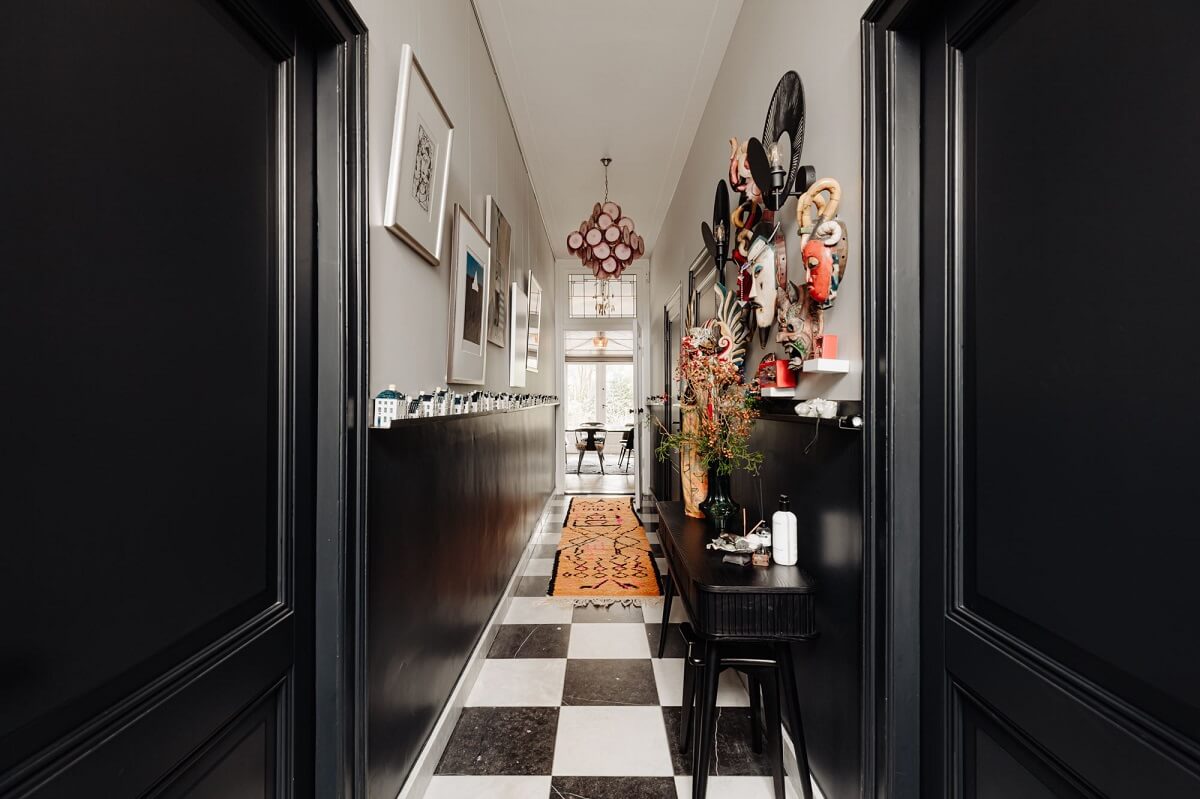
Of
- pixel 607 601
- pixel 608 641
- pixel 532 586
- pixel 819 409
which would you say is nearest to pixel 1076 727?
pixel 819 409

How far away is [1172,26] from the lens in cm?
67

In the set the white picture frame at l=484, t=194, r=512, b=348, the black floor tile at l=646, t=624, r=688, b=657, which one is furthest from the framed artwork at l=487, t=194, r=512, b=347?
the black floor tile at l=646, t=624, r=688, b=657

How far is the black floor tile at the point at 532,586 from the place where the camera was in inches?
132

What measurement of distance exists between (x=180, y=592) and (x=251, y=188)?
749 mm

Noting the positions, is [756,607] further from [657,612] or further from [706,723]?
[657,612]

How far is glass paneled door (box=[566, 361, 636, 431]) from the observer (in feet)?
39.5

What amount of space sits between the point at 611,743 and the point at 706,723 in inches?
21.8

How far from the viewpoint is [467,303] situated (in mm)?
2227

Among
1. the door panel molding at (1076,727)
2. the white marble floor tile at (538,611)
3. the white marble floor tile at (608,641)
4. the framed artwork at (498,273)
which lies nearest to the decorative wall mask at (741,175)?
the framed artwork at (498,273)

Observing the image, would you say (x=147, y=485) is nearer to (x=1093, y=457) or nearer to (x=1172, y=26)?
(x=1093, y=457)

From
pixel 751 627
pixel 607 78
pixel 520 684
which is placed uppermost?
pixel 607 78

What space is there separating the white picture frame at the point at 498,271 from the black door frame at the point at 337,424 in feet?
4.61

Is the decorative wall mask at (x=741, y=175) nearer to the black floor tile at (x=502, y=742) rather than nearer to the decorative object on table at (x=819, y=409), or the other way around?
the decorative object on table at (x=819, y=409)

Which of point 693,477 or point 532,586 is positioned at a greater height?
point 693,477
